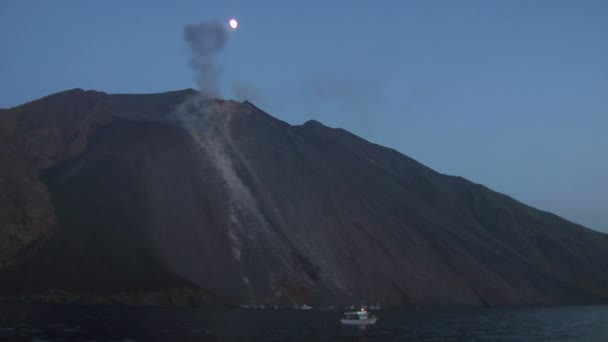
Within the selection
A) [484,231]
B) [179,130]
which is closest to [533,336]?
[179,130]

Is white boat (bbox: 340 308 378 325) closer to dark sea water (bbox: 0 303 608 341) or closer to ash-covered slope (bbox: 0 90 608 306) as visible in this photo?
dark sea water (bbox: 0 303 608 341)

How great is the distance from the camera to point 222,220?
80.6 meters

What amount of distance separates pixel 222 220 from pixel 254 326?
32.8 m

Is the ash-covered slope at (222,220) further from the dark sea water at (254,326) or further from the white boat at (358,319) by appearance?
the white boat at (358,319)

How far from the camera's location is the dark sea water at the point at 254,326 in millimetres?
40750

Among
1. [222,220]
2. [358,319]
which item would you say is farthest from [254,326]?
[222,220]

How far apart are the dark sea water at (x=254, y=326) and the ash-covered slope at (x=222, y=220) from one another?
865cm

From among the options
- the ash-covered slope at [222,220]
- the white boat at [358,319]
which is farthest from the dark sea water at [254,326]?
the ash-covered slope at [222,220]

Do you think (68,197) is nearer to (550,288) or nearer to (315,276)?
(315,276)

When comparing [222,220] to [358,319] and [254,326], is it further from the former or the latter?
[254,326]

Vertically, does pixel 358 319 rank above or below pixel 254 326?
above

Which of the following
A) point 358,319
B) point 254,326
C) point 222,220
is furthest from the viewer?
A: point 222,220

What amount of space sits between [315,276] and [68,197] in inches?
1162

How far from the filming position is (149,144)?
9088cm
